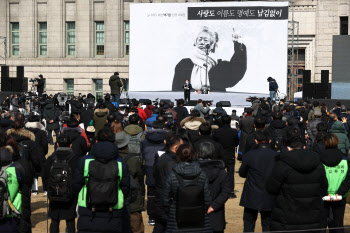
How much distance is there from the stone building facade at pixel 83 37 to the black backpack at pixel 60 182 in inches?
1526

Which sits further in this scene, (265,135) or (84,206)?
(265,135)

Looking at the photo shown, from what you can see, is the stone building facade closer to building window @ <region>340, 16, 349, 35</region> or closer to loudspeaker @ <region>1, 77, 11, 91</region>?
building window @ <region>340, 16, 349, 35</region>

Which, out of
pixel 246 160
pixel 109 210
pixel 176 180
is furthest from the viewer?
pixel 246 160

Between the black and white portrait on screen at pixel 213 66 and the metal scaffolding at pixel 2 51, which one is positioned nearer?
the black and white portrait on screen at pixel 213 66

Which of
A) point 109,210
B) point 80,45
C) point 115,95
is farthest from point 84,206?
point 80,45

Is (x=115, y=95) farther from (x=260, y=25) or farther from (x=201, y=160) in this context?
(x=201, y=160)

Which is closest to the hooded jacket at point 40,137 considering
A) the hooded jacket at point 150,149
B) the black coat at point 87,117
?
the hooded jacket at point 150,149

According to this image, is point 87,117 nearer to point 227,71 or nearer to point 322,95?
point 322,95

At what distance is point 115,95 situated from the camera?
2938 cm

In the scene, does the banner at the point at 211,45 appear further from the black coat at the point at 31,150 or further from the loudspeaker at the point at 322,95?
the black coat at the point at 31,150

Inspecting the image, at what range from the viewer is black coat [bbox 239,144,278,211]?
863cm

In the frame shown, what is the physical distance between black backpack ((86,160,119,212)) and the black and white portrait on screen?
102 feet

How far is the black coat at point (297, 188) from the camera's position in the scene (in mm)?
7281

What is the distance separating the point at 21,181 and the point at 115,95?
21.8m
